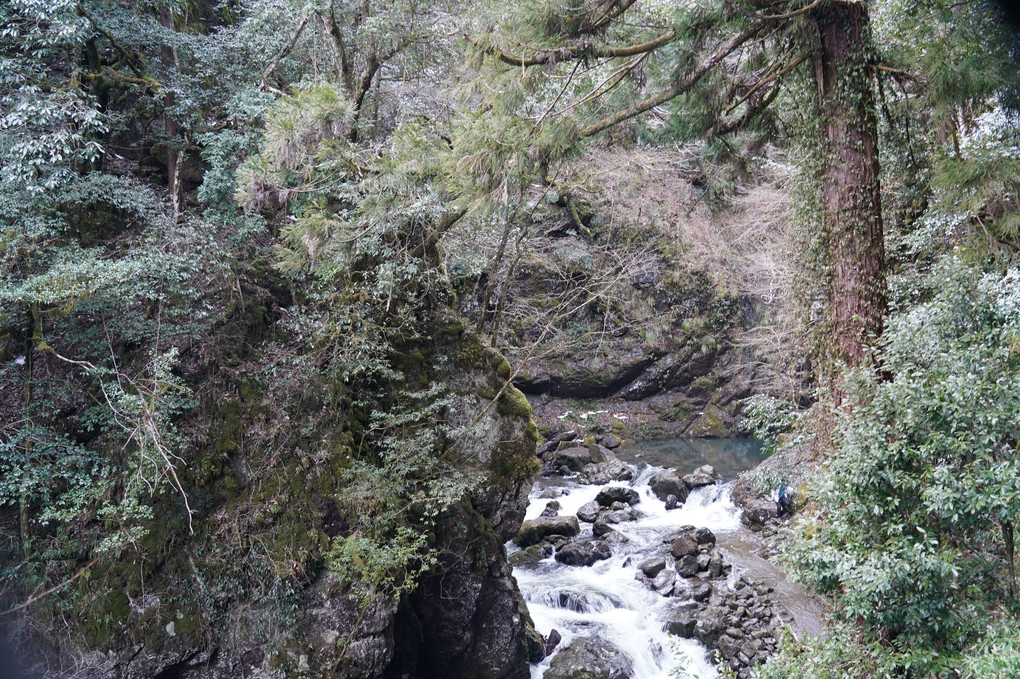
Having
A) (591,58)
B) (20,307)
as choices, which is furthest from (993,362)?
(20,307)

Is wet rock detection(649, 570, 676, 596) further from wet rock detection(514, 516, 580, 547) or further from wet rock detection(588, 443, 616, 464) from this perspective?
wet rock detection(588, 443, 616, 464)

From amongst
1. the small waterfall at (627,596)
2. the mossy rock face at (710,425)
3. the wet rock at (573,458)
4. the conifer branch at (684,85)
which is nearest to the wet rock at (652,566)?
the small waterfall at (627,596)

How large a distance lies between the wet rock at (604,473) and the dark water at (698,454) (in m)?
1.29

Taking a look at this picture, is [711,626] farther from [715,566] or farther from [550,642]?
[550,642]

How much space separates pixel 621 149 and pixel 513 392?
565 cm

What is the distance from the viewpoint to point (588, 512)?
1123cm

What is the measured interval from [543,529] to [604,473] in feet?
11.0

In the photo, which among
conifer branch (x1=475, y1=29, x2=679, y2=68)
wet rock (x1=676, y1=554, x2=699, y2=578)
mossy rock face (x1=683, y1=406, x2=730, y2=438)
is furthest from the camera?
mossy rock face (x1=683, y1=406, x2=730, y2=438)

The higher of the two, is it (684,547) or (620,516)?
(684,547)

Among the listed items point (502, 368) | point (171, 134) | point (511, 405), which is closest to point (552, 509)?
point (511, 405)

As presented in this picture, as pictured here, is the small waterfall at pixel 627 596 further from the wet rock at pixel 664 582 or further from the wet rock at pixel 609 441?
the wet rock at pixel 609 441

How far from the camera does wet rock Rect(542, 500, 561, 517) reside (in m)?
11.3

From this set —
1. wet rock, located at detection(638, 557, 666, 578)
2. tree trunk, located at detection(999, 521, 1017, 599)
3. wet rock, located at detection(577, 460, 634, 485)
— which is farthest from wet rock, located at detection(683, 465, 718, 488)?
tree trunk, located at detection(999, 521, 1017, 599)

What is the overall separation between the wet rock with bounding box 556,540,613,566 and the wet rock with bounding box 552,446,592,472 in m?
4.21
